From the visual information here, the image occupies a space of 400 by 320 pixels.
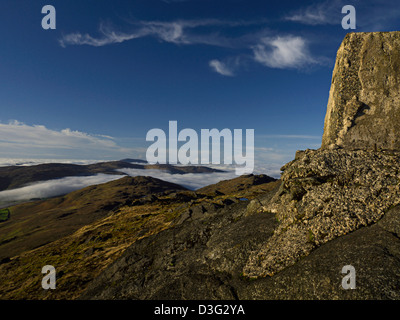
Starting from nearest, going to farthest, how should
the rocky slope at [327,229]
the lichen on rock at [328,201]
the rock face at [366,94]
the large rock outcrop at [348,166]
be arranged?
the rocky slope at [327,229], the lichen on rock at [328,201], the large rock outcrop at [348,166], the rock face at [366,94]

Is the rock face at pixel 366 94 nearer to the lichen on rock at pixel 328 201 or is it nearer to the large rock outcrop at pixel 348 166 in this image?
the large rock outcrop at pixel 348 166

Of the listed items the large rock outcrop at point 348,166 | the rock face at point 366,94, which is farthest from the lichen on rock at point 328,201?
the rock face at point 366,94

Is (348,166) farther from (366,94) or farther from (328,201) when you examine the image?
(366,94)

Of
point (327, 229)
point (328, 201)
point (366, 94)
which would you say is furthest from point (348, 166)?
point (366, 94)

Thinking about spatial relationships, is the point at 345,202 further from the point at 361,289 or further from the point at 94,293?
the point at 94,293

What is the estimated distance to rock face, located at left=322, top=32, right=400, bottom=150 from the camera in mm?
26172

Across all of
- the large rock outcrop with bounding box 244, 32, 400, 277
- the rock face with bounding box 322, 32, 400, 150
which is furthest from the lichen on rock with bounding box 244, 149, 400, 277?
the rock face with bounding box 322, 32, 400, 150

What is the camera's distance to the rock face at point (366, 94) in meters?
26.2

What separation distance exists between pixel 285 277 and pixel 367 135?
869 inches

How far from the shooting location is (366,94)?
2748cm

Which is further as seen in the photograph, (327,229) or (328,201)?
(328,201)

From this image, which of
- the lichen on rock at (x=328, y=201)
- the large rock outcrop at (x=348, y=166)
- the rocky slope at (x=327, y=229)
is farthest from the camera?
the large rock outcrop at (x=348, y=166)

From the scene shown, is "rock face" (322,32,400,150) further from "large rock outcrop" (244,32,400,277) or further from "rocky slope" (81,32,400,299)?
"rocky slope" (81,32,400,299)
